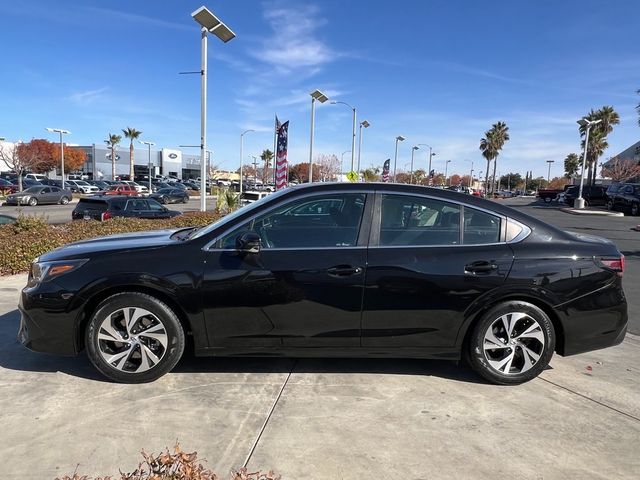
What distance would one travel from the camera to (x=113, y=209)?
15.4m

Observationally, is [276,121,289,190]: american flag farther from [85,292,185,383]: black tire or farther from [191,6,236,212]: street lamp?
[85,292,185,383]: black tire

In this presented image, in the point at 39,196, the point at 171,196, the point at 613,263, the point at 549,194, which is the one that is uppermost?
the point at 549,194

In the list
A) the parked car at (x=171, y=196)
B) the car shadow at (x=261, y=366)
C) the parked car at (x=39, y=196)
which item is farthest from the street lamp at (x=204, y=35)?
the parked car at (x=171, y=196)

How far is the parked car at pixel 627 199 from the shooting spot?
33281mm

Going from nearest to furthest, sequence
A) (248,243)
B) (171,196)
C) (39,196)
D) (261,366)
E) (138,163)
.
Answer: (248,243)
(261,366)
(39,196)
(171,196)
(138,163)

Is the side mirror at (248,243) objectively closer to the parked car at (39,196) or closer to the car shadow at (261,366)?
the car shadow at (261,366)

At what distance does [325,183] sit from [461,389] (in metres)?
2.01

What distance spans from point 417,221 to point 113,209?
1348cm

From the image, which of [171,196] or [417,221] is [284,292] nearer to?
[417,221]

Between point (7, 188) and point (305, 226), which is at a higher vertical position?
point (305, 226)

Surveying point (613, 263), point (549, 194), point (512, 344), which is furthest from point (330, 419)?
point (549, 194)

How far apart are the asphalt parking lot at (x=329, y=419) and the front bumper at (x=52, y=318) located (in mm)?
308

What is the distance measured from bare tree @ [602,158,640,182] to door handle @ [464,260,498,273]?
71954 mm

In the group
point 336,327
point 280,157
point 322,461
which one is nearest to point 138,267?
point 336,327
